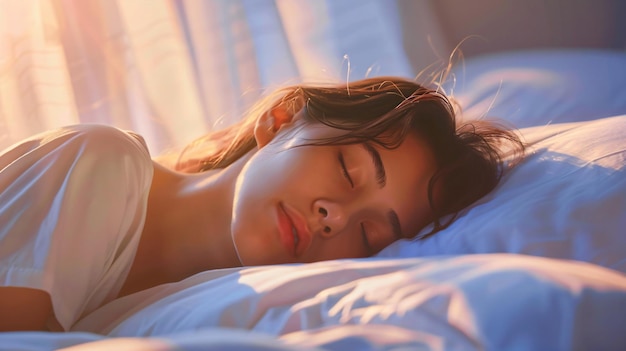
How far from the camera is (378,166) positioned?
3.65 ft

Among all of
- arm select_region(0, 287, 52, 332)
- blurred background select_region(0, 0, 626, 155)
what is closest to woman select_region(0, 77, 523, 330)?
arm select_region(0, 287, 52, 332)

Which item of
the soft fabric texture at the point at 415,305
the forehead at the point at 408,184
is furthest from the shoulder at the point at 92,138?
the forehead at the point at 408,184

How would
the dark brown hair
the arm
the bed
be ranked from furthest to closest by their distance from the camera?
1. the dark brown hair
2. the arm
3. the bed

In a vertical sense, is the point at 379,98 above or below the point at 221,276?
above

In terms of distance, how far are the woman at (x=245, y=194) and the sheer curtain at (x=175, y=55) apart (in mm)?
600

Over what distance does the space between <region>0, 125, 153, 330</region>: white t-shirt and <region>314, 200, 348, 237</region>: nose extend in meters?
0.28

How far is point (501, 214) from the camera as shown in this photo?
38.2 inches

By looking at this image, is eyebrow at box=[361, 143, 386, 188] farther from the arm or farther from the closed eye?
the arm

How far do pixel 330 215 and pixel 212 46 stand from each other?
1.07m

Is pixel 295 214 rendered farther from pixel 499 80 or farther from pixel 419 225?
pixel 499 80

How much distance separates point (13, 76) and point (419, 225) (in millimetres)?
1254

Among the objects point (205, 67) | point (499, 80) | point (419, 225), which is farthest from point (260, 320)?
point (205, 67)

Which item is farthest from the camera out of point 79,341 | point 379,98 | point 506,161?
point 379,98

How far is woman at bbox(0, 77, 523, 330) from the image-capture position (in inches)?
35.9
